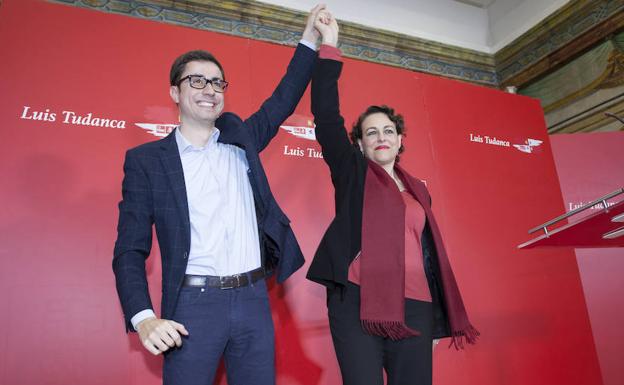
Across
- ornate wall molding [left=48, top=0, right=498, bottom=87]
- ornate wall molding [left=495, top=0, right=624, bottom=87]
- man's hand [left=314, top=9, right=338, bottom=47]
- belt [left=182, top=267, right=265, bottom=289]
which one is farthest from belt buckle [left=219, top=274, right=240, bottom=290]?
ornate wall molding [left=495, top=0, right=624, bottom=87]

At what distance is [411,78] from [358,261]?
216 cm

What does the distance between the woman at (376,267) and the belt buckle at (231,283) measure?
35 cm

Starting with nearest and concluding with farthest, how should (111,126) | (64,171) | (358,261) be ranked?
1. (358,261)
2. (64,171)
3. (111,126)

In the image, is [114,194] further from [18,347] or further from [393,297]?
[393,297]

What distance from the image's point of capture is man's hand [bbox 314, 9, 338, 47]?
166 centimetres

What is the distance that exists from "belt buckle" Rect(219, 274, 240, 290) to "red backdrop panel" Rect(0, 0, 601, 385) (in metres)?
1.06

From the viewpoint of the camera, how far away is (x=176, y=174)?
53.6 inches

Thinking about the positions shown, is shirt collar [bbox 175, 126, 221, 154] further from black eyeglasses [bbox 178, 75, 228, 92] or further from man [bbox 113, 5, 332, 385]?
black eyeglasses [bbox 178, 75, 228, 92]

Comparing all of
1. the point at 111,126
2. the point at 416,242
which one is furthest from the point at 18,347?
the point at 416,242

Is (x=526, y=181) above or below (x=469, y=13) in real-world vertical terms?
below

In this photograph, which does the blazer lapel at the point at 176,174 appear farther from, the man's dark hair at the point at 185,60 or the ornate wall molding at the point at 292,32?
the ornate wall molding at the point at 292,32

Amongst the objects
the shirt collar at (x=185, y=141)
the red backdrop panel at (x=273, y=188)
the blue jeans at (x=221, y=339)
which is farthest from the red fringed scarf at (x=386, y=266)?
the red backdrop panel at (x=273, y=188)

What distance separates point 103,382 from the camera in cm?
205

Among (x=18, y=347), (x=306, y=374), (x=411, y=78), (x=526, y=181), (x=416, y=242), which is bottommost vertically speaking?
(x=306, y=374)
